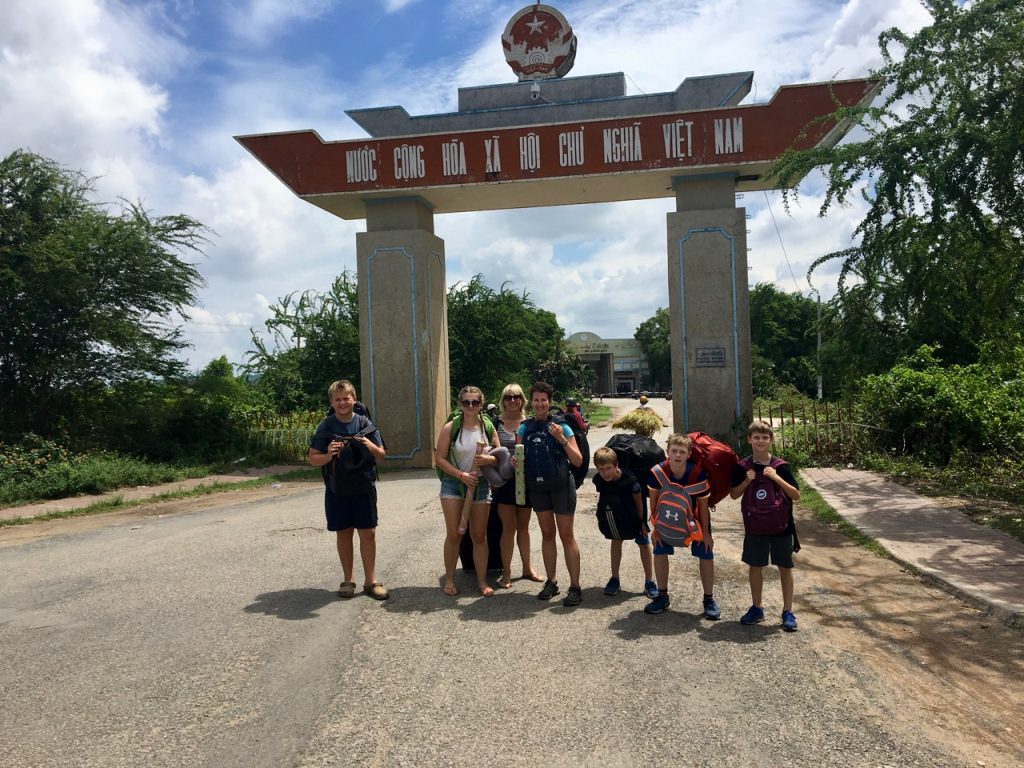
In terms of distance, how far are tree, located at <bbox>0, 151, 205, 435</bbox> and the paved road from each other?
1072 centimetres

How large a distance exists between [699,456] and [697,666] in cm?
156

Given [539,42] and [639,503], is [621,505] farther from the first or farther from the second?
[539,42]

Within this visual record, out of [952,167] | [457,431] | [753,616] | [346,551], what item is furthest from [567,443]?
[952,167]

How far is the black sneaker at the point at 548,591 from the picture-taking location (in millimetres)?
5910

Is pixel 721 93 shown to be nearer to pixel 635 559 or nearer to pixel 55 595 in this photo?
pixel 635 559

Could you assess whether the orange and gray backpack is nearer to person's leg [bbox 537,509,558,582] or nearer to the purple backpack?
the purple backpack

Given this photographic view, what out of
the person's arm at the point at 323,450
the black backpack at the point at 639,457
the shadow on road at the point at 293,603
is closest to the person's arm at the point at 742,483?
the black backpack at the point at 639,457

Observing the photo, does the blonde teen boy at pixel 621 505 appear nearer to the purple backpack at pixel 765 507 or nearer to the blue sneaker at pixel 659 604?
the blue sneaker at pixel 659 604

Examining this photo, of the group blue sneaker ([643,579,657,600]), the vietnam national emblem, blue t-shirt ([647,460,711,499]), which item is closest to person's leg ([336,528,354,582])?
blue sneaker ([643,579,657,600])

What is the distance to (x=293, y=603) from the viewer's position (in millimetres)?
5961

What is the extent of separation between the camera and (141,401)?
58.0 feet

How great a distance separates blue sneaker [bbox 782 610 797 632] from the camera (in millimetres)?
5070

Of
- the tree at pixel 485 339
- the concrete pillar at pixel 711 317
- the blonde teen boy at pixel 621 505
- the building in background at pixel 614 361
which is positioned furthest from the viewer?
the building in background at pixel 614 361

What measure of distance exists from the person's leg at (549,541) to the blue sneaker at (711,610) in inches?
49.2
